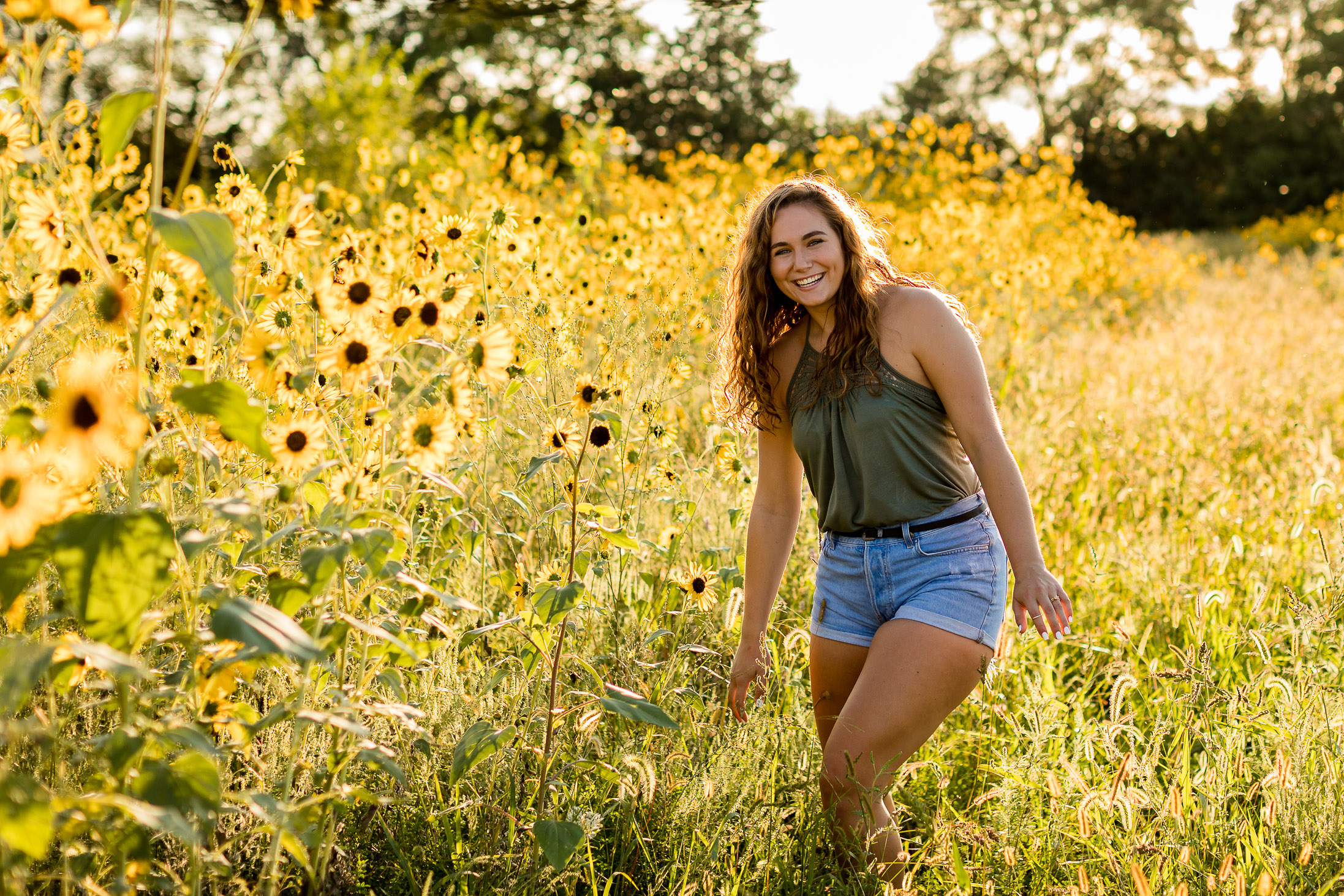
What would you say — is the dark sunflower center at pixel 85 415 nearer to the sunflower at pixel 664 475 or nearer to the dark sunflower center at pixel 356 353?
the dark sunflower center at pixel 356 353

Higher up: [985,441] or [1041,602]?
[985,441]

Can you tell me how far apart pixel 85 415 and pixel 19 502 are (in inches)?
3.9

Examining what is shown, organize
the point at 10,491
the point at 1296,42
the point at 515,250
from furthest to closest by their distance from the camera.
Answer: the point at 1296,42 → the point at 515,250 → the point at 10,491

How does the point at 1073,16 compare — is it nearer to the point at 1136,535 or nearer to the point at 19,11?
the point at 1136,535

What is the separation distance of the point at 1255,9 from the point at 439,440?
98.6 feet

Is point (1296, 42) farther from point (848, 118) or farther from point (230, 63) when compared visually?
point (230, 63)

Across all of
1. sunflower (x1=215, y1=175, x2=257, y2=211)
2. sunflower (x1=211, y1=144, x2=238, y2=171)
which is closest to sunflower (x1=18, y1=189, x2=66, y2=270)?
sunflower (x1=215, y1=175, x2=257, y2=211)

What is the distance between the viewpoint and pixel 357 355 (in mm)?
1396

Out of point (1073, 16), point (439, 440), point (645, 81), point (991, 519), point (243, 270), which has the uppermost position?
point (1073, 16)

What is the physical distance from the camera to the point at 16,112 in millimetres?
1969

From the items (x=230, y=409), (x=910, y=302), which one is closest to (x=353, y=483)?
(x=230, y=409)

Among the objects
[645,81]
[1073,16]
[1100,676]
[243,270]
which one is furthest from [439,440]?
[1073,16]

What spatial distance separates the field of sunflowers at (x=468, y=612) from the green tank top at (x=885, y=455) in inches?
16.4

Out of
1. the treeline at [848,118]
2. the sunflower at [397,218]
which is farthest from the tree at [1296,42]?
the sunflower at [397,218]
